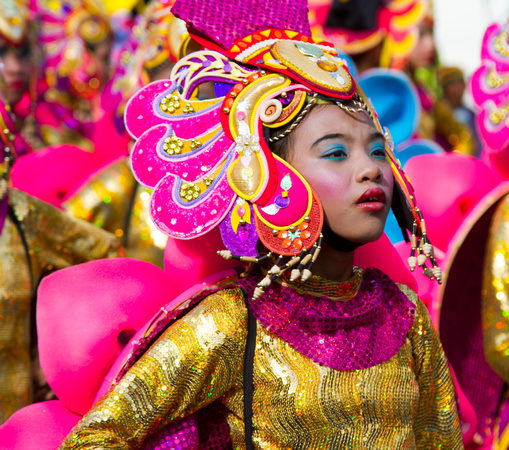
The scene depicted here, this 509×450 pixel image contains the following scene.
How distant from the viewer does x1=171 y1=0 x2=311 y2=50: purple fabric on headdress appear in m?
1.64

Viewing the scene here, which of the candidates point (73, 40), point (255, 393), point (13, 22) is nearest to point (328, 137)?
point (255, 393)

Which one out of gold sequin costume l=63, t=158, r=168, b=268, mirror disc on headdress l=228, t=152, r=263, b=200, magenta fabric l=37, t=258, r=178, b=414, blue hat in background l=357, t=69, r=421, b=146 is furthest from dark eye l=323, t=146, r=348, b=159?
blue hat in background l=357, t=69, r=421, b=146

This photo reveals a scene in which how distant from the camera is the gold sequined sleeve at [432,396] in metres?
1.66

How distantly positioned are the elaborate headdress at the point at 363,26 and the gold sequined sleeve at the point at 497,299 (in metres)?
2.62

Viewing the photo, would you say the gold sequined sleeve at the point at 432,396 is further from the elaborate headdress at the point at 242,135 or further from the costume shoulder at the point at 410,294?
the elaborate headdress at the point at 242,135

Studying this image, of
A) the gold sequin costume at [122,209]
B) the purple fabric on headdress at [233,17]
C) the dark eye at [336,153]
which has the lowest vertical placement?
the gold sequin costume at [122,209]

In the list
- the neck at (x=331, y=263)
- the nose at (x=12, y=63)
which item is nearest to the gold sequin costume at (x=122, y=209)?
the nose at (x=12, y=63)

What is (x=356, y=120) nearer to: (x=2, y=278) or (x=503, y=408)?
(x=2, y=278)

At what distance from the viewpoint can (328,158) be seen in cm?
149

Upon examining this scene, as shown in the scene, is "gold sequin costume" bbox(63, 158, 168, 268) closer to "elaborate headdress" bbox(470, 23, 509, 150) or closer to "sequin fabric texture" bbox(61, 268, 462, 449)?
"elaborate headdress" bbox(470, 23, 509, 150)

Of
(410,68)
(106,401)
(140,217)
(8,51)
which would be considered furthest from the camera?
(410,68)

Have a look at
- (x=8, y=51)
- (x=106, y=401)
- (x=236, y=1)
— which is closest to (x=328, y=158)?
(x=236, y=1)

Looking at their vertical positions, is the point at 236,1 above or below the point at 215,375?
above

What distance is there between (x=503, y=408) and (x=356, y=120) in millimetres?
1395
